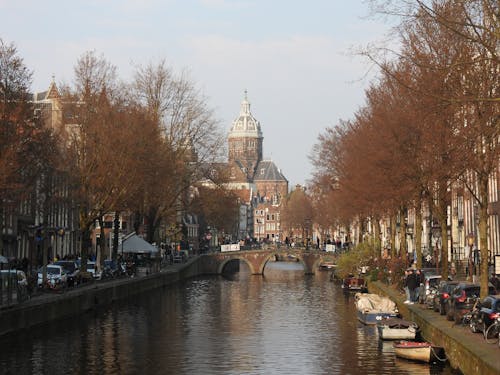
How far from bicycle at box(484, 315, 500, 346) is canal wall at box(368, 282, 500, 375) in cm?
23

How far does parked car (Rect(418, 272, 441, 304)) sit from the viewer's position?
45.6 m

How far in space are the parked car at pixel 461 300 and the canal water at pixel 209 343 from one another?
2.68 meters

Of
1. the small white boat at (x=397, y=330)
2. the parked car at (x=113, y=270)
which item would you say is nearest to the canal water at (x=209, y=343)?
the small white boat at (x=397, y=330)

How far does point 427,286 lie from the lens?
151 feet

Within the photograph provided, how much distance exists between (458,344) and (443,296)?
952cm

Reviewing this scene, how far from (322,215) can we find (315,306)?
152 feet

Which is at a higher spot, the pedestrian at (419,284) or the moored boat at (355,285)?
the pedestrian at (419,284)

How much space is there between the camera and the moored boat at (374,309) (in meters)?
47.4

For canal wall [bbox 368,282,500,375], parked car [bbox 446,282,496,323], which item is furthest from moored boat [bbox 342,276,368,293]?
parked car [bbox 446,282,496,323]

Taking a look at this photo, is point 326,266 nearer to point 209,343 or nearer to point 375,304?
point 375,304

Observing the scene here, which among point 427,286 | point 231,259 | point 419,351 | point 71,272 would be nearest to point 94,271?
point 71,272

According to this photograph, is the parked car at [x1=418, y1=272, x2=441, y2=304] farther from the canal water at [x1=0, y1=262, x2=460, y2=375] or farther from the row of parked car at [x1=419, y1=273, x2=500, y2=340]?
the canal water at [x1=0, y1=262, x2=460, y2=375]

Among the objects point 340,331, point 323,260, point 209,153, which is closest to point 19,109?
point 340,331

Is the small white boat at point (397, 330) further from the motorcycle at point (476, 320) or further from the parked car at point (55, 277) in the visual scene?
the parked car at point (55, 277)
